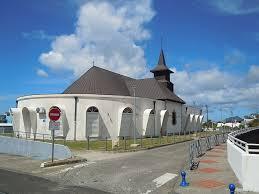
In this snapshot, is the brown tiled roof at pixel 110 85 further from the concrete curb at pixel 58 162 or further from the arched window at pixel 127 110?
the concrete curb at pixel 58 162

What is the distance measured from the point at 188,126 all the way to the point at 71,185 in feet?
186

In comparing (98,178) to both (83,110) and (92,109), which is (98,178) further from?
(92,109)

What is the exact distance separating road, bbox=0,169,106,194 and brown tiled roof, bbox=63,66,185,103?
3230cm

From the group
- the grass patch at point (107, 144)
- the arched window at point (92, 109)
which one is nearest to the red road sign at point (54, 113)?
the grass patch at point (107, 144)

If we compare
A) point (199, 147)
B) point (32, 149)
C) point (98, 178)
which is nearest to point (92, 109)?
point (32, 149)

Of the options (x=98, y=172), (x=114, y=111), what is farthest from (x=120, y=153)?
(x=114, y=111)

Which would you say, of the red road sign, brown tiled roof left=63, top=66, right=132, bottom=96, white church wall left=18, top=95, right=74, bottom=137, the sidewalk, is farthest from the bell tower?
the sidewalk

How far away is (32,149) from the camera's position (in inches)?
1077

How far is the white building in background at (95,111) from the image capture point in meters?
41.2

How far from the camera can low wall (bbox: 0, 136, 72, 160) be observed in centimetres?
2364

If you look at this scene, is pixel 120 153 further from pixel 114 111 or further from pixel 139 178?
pixel 114 111

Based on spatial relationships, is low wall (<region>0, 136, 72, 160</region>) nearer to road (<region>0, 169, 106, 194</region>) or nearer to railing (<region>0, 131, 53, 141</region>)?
railing (<region>0, 131, 53, 141</region>)

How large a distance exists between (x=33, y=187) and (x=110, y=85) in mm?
37423

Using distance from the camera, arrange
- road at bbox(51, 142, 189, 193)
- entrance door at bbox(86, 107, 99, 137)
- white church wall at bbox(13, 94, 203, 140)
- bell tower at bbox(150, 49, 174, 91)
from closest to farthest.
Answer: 1. road at bbox(51, 142, 189, 193)
2. white church wall at bbox(13, 94, 203, 140)
3. entrance door at bbox(86, 107, 99, 137)
4. bell tower at bbox(150, 49, 174, 91)
